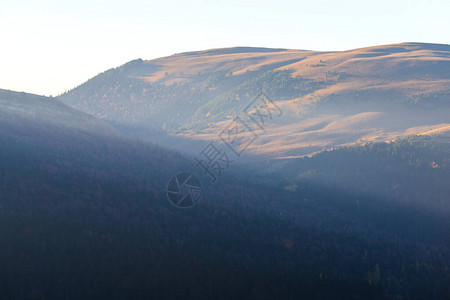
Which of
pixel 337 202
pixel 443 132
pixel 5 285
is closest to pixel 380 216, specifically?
pixel 337 202

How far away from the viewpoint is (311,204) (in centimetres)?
9250

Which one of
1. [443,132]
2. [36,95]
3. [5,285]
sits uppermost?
[36,95]

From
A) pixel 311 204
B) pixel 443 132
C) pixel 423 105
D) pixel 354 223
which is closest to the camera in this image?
pixel 354 223

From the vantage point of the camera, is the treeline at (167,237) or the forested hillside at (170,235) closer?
the treeline at (167,237)

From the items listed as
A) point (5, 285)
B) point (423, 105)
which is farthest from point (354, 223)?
point (423, 105)

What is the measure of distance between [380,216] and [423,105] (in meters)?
82.2

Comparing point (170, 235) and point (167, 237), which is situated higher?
point (167, 237)

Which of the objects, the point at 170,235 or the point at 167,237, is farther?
the point at 170,235

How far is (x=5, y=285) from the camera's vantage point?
36438mm

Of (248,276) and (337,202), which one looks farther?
(337,202)

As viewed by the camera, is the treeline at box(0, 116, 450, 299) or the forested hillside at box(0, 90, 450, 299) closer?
the treeline at box(0, 116, 450, 299)

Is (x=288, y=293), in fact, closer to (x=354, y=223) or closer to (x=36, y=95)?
(x=354, y=223)

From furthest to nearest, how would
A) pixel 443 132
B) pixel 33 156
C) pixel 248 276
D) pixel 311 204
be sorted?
pixel 443 132
pixel 311 204
pixel 33 156
pixel 248 276

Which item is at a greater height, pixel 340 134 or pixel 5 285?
pixel 5 285
